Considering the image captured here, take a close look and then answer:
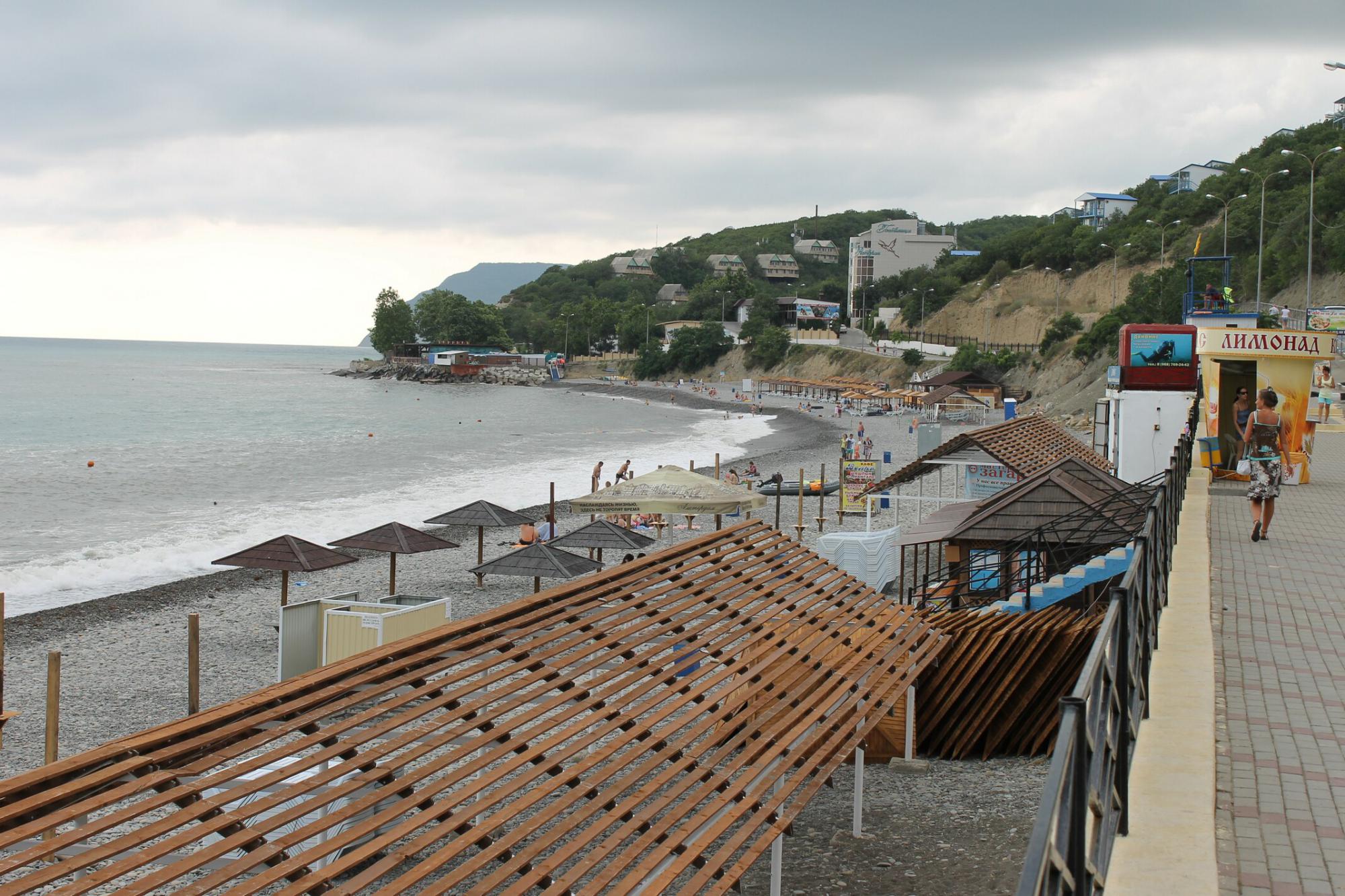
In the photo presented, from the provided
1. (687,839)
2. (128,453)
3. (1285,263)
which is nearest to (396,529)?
(687,839)

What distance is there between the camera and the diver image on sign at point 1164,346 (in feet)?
A: 53.0

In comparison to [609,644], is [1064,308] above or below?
above

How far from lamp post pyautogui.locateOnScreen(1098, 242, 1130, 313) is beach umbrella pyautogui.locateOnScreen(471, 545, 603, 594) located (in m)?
65.1

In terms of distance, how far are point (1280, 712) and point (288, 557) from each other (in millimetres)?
13717

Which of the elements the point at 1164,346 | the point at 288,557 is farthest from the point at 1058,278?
the point at 288,557

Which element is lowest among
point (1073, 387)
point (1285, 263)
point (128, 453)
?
point (128, 453)

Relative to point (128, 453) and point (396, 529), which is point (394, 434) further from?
point (396, 529)

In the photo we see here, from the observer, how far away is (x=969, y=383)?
73.8m

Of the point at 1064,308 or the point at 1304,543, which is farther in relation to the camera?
the point at 1064,308

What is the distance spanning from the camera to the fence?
275 feet

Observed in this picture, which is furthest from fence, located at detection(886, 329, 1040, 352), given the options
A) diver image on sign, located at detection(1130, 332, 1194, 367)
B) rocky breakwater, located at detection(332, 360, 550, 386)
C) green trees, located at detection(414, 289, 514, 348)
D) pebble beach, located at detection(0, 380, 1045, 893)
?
green trees, located at detection(414, 289, 514, 348)

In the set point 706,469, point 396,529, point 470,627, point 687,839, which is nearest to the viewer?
point 687,839

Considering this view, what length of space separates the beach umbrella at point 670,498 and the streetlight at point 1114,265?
62439mm

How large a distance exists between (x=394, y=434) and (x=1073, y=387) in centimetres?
3896
